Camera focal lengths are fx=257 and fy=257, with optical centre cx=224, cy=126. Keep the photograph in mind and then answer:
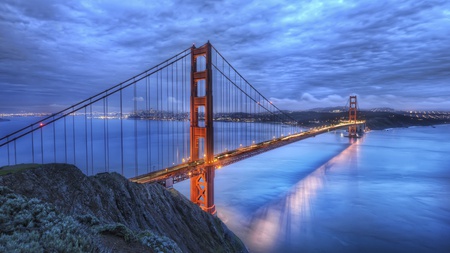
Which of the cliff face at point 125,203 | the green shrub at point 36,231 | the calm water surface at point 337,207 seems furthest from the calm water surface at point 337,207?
the green shrub at point 36,231

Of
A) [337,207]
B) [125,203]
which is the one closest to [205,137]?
[125,203]

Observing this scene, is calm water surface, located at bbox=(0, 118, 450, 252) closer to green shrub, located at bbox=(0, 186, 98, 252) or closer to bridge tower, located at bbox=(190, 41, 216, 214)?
bridge tower, located at bbox=(190, 41, 216, 214)

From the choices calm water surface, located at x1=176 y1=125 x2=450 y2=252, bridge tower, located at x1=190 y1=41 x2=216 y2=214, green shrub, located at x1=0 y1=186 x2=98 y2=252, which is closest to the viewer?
green shrub, located at x1=0 y1=186 x2=98 y2=252

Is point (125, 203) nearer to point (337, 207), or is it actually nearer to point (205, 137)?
point (205, 137)

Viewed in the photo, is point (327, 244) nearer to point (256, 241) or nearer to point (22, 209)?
point (256, 241)

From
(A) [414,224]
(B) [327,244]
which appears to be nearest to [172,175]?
(B) [327,244]

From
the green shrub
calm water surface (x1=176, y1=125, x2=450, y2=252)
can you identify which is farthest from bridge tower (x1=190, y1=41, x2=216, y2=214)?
the green shrub

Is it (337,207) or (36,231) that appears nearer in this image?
(36,231)
